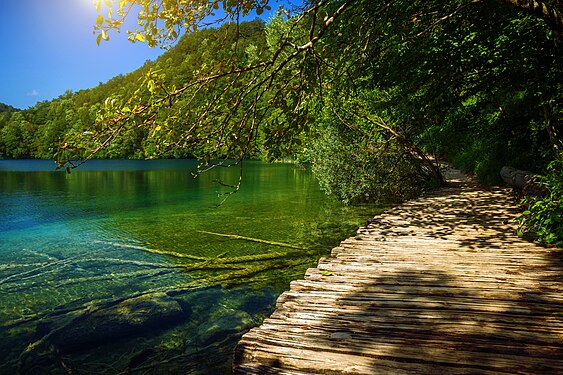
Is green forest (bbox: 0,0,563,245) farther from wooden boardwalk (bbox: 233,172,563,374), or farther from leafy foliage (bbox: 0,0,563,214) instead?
wooden boardwalk (bbox: 233,172,563,374)

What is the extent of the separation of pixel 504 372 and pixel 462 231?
5143 mm

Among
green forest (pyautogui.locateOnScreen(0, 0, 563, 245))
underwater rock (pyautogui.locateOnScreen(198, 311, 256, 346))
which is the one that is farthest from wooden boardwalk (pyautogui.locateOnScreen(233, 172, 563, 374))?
underwater rock (pyautogui.locateOnScreen(198, 311, 256, 346))

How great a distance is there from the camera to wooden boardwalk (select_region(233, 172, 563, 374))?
2.64m

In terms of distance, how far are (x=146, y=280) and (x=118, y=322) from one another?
2.35 metres

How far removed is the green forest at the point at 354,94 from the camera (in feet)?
11.5

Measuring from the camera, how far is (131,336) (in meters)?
6.64

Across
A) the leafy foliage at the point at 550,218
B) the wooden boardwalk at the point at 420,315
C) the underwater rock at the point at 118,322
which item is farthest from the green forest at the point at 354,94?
the underwater rock at the point at 118,322

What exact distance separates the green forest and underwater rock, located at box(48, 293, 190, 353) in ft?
10.7

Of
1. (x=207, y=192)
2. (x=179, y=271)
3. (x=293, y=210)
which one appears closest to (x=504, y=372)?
(x=179, y=271)

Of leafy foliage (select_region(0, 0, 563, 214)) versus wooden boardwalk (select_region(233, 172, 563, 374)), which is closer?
wooden boardwalk (select_region(233, 172, 563, 374))

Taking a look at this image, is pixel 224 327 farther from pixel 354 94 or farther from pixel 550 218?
pixel 550 218

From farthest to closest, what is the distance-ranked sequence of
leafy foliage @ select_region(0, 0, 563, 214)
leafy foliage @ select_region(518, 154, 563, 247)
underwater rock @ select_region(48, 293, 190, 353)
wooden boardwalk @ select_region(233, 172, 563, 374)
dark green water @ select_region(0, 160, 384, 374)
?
underwater rock @ select_region(48, 293, 190, 353) → dark green water @ select_region(0, 160, 384, 374) → leafy foliage @ select_region(518, 154, 563, 247) → leafy foliage @ select_region(0, 0, 563, 214) → wooden boardwalk @ select_region(233, 172, 563, 374)

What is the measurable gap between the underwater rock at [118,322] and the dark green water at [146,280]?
2cm

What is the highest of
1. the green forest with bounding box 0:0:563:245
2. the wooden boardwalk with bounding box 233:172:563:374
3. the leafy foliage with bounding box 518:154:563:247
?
the green forest with bounding box 0:0:563:245
